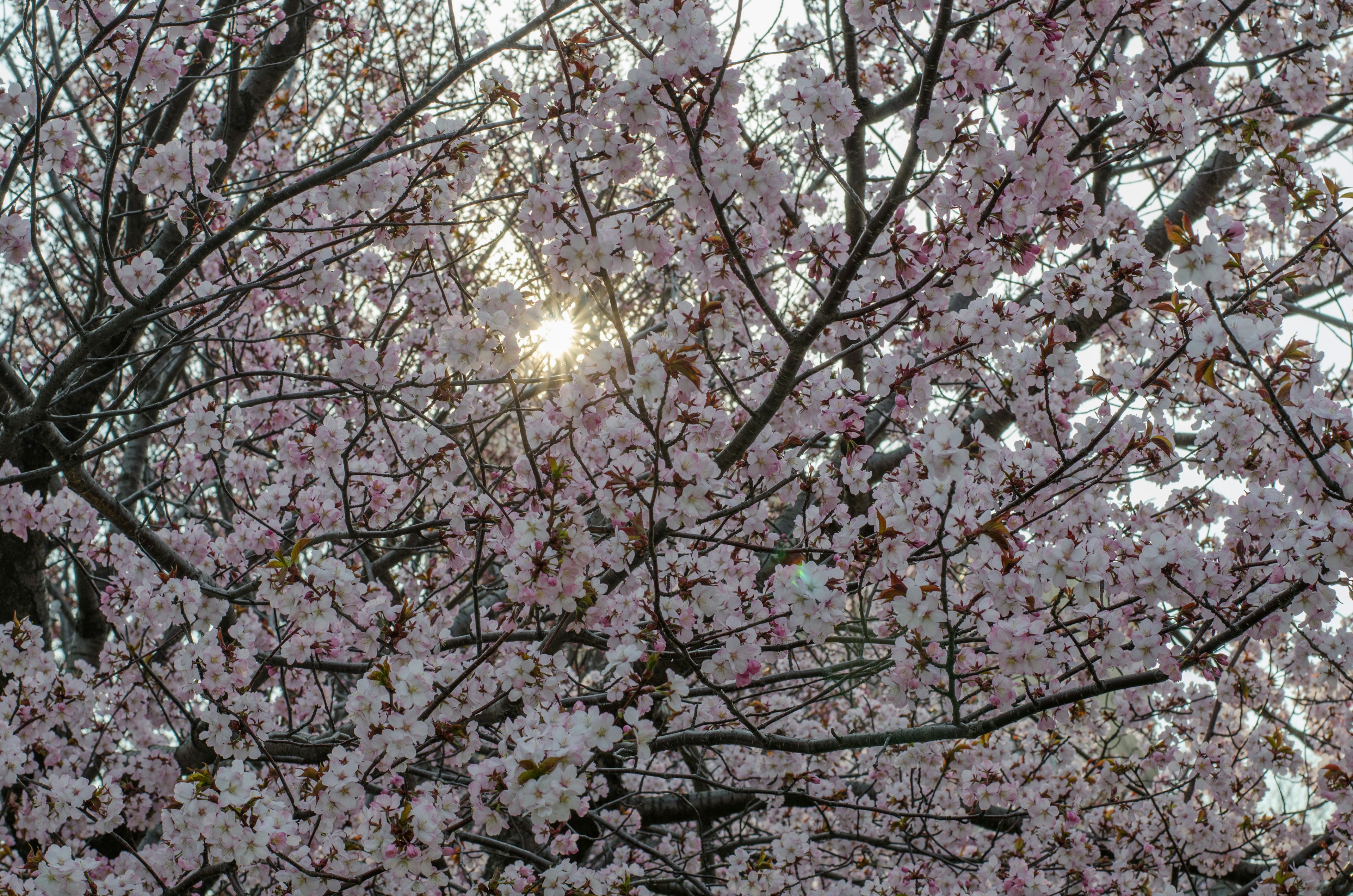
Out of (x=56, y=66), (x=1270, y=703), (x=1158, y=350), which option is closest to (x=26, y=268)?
(x=56, y=66)

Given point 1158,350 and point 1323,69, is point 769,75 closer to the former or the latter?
point 1323,69

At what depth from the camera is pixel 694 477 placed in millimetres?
2619

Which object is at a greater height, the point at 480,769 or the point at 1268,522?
the point at 1268,522

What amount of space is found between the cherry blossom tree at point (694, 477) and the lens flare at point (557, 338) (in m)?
0.06

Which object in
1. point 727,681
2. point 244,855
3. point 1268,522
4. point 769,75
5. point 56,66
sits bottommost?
point 244,855

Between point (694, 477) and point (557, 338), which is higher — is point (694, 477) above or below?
below

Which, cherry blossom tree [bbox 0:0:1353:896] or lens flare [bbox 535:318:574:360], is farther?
lens flare [bbox 535:318:574:360]

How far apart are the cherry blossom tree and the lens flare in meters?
0.06

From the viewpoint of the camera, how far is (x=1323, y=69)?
14.1ft

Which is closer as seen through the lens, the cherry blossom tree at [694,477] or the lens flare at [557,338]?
the cherry blossom tree at [694,477]

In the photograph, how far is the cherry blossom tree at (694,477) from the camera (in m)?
2.53

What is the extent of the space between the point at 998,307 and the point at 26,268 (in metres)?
7.99

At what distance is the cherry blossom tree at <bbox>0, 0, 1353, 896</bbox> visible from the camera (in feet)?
8.29

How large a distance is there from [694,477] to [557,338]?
2.92 ft
